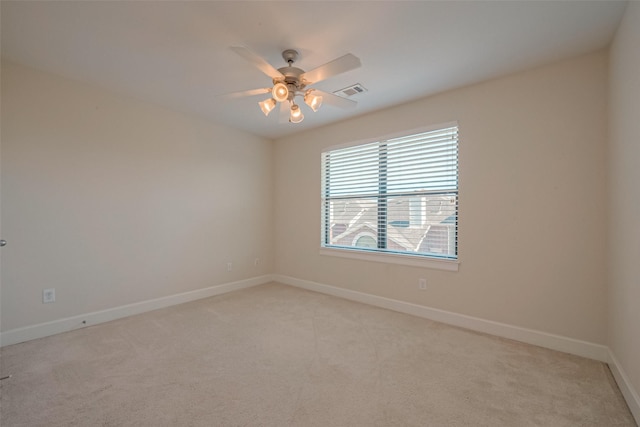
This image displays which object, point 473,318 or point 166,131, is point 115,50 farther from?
point 473,318

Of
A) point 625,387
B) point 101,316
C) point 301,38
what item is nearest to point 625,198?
point 625,387

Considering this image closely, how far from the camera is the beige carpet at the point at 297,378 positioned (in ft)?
5.21

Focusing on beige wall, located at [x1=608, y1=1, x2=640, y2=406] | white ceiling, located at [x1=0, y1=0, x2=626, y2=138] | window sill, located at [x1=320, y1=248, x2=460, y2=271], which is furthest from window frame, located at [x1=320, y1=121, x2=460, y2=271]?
beige wall, located at [x1=608, y1=1, x2=640, y2=406]

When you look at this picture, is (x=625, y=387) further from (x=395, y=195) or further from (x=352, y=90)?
(x=352, y=90)

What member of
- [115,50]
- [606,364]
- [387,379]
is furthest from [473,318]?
[115,50]

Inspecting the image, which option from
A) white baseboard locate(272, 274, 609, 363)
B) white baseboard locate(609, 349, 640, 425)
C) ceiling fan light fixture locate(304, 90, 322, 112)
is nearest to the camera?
white baseboard locate(609, 349, 640, 425)

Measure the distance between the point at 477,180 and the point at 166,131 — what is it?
143 inches

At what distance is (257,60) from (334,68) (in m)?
0.50

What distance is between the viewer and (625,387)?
68.7 inches

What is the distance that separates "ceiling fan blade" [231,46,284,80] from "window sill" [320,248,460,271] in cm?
233

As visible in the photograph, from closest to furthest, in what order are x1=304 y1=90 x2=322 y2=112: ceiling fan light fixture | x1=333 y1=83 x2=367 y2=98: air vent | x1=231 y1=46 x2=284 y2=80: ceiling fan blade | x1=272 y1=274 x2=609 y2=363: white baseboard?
x1=231 y1=46 x2=284 y2=80: ceiling fan blade
x1=304 y1=90 x2=322 y2=112: ceiling fan light fixture
x1=272 y1=274 x2=609 y2=363: white baseboard
x1=333 y1=83 x2=367 y2=98: air vent

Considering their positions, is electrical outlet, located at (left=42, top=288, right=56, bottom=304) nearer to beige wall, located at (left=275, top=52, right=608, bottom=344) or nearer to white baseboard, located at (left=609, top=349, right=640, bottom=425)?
beige wall, located at (left=275, top=52, right=608, bottom=344)

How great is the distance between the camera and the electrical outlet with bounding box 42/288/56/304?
262 centimetres

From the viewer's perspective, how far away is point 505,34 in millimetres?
2008
